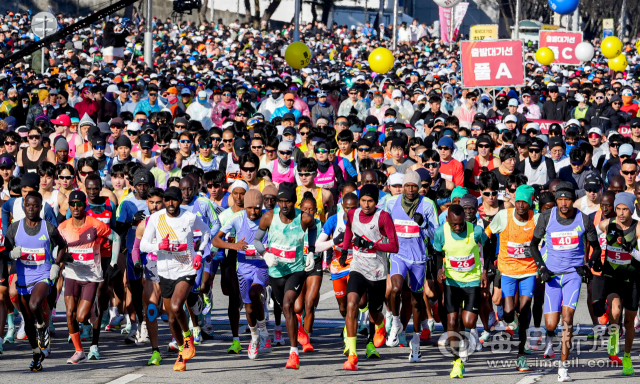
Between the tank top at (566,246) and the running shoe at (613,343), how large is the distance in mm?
836

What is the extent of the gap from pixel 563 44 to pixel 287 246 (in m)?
24.7

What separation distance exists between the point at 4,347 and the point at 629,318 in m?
6.37

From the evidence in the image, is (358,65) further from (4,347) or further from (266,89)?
(4,347)

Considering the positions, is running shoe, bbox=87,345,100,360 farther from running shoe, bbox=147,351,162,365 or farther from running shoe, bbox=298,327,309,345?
running shoe, bbox=298,327,309,345

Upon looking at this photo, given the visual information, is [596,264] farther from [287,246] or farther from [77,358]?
[77,358]

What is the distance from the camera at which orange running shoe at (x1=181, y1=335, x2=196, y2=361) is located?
997cm

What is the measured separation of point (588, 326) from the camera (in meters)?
12.2

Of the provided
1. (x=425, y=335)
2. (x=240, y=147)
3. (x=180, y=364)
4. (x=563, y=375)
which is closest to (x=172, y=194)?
(x=180, y=364)

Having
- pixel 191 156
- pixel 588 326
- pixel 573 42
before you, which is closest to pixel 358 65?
pixel 573 42

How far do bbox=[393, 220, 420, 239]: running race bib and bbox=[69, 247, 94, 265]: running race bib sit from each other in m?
3.11

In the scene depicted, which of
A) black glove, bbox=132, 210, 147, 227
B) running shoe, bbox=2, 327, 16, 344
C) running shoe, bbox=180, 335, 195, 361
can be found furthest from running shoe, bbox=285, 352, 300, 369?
running shoe, bbox=2, 327, 16, 344

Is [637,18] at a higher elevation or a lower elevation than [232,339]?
higher

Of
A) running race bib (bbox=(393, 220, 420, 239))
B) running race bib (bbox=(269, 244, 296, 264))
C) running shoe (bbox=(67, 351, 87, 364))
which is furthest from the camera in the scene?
running race bib (bbox=(393, 220, 420, 239))

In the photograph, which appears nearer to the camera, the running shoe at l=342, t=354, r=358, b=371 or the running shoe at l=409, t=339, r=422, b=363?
the running shoe at l=342, t=354, r=358, b=371
